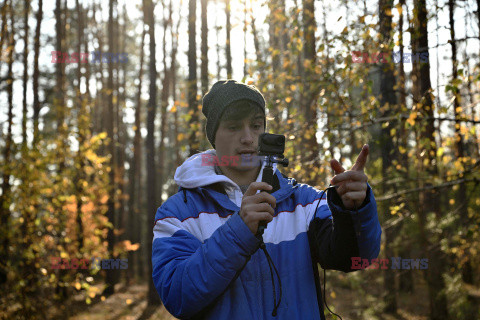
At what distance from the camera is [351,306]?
38.7 ft

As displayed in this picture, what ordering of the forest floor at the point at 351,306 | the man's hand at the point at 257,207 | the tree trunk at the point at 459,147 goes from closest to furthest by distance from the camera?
the man's hand at the point at 257,207 < the tree trunk at the point at 459,147 < the forest floor at the point at 351,306

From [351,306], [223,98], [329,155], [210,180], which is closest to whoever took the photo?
[210,180]

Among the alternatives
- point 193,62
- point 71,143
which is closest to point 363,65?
point 193,62

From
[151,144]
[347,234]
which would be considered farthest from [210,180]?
[151,144]

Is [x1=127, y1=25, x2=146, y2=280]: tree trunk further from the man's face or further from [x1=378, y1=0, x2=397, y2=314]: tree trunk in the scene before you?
the man's face

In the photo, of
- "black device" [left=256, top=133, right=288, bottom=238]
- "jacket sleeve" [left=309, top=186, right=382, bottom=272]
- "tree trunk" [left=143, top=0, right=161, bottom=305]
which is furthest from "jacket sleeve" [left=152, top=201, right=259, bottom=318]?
"tree trunk" [left=143, top=0, right=161, bottom=305]

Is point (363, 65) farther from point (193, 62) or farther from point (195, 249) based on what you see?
point (193, 62)

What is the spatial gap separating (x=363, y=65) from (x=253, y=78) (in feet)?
4.71

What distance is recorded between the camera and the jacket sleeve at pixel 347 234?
1.79 meters

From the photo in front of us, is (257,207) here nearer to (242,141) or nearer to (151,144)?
(242,141)

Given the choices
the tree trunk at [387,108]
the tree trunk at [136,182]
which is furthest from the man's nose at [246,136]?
the tree trunk at [136,182]

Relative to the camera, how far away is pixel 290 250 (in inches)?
76.2

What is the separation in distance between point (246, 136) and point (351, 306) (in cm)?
1089

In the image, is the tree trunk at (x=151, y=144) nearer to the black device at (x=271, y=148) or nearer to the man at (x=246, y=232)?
the man at (x=246, y=232)
